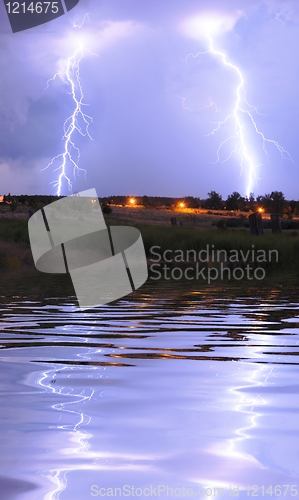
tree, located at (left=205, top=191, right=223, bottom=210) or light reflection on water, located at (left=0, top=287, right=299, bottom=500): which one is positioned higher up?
tree, located at (left=205, top=191, right=223, bottom=210)

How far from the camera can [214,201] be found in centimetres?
9581

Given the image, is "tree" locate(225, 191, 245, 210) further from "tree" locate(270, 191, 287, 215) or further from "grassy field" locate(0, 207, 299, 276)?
"grassy field" locate(0, 207, 299, 276)

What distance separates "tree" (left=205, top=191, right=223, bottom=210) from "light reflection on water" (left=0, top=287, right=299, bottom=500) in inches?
3483

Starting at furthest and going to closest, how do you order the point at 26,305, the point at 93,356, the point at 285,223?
the point at 285,223 → the point at 26,305 → the point at 93,356

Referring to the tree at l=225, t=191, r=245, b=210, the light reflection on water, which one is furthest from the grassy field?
the tree at l=225, t=191, r=245, b=210

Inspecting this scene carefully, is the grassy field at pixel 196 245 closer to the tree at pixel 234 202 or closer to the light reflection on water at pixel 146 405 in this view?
the light reflection on water at pixel 146 405

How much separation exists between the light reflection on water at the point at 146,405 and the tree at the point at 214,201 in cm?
8847

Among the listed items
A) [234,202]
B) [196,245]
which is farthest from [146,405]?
[234,202]

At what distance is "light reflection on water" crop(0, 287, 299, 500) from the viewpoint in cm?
271

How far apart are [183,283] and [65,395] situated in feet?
34.3

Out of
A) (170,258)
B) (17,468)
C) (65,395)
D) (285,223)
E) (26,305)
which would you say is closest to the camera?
(17,468)

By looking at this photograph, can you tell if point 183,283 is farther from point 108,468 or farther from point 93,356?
point 108,468

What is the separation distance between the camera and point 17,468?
2.76m

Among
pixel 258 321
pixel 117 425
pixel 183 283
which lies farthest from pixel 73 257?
pixel 117 425
